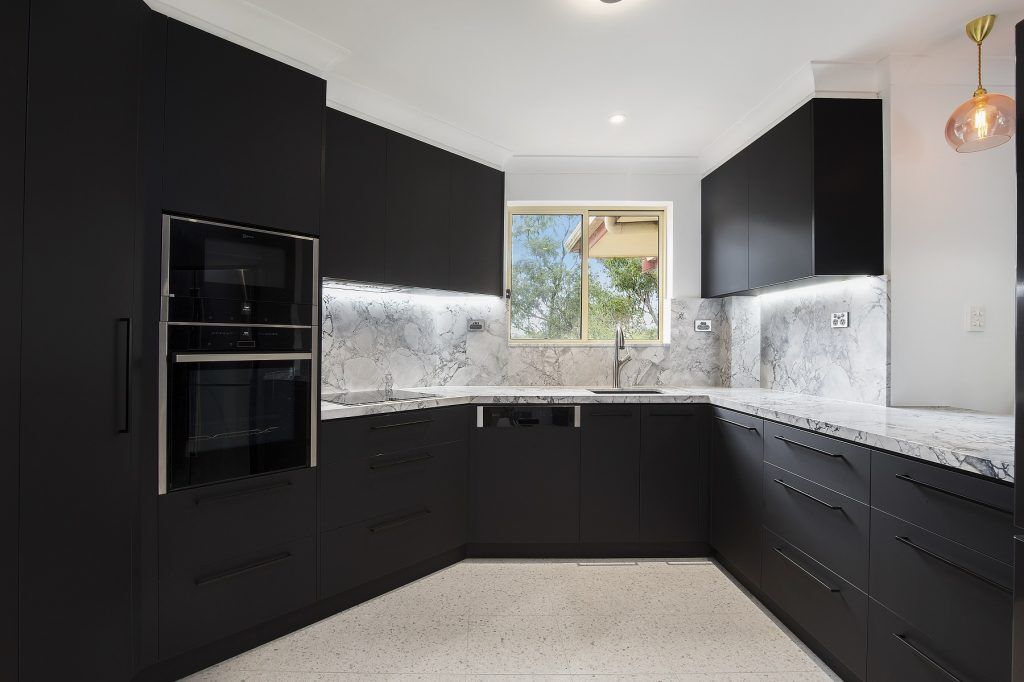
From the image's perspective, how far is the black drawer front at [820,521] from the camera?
174 cm

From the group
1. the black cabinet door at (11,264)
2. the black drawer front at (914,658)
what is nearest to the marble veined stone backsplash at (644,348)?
the black drawer front at (914,658)

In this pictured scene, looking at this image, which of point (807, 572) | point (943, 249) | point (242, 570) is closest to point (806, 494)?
point (807, 572)

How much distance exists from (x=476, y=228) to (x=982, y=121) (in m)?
2.47

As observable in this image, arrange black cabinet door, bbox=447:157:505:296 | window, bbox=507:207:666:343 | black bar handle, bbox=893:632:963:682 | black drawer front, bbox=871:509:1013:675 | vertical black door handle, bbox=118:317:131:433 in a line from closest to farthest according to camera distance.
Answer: black drawer front, bbox=871:509:1013:675 < black bar handle, bbox=893:632:963:682 < vertical black door handle, bbox=118:317:131:433 < black cabinet door, bbox=447:157:505:296 < window, bbox=507:207:666:343

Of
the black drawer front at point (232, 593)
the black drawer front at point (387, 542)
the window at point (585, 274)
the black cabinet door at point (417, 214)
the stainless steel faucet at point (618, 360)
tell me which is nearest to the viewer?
the black drawer front at point (232, 593)

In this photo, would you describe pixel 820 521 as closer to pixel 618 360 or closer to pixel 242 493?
pixel 618 360

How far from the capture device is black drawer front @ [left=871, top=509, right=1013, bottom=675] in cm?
126

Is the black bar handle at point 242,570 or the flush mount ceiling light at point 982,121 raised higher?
the flush mount ceiling light at point 982,121

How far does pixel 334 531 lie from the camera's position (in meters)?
2.31

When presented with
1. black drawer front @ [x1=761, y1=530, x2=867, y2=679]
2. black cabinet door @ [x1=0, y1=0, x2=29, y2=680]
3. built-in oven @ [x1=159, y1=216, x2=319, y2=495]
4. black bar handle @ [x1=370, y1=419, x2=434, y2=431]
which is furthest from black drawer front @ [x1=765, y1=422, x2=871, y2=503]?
black cabinet door @ [x1=0, y1=0, x2=29, y2=680]

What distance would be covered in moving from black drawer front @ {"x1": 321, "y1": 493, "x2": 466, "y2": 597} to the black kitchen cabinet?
18 cm

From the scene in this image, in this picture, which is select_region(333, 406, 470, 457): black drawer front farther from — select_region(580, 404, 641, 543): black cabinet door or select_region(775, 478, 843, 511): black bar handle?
select_region(775, 478, 843, 511): black bar handle

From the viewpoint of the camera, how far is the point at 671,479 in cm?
296

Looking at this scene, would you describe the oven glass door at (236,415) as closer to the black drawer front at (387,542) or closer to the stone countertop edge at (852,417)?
the stone countertop edge at (852,417)
